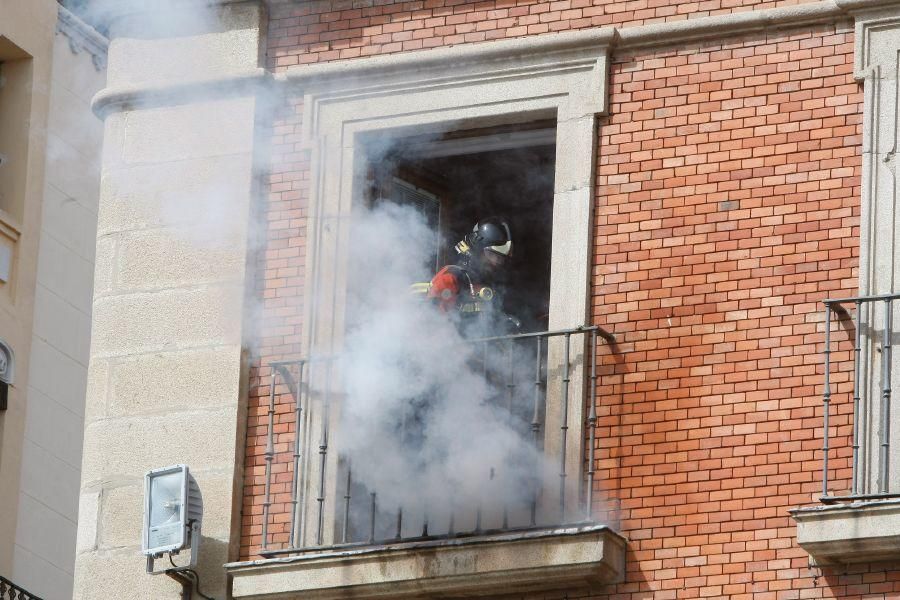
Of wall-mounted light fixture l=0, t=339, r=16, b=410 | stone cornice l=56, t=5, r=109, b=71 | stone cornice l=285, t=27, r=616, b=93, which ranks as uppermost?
stone cornice l=56, t=5, r=109, b=71

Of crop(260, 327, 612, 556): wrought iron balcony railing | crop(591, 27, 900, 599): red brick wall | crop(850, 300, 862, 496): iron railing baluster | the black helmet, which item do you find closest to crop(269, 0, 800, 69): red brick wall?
crop(591, 27, 900, 599): red brick wall

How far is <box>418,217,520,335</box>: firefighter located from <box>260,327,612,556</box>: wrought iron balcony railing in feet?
0.75

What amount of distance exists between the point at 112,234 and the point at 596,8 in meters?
3.11

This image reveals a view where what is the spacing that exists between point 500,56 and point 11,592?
24.9ft

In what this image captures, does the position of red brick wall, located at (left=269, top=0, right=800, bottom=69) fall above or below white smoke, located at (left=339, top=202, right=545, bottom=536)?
above

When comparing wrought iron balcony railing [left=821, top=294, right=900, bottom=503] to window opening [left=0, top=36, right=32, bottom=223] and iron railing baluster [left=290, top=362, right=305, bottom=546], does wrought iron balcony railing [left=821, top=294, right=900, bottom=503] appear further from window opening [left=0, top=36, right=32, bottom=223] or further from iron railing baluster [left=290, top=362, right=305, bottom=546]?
window opening [left=0, top=36, right=32, bottom=223]

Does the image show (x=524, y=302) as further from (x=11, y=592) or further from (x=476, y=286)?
(x=11, y=592)

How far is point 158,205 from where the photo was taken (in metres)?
15.7

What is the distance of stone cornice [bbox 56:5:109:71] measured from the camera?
2498 cm

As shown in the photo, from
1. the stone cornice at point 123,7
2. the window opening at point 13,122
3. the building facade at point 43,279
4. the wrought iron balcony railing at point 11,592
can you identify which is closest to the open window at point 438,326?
the stone cornice at point 123,7

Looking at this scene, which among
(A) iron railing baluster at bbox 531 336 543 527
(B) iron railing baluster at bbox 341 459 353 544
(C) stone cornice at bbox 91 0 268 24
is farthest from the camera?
(C) stone cornice at bbox 91 0 268 24

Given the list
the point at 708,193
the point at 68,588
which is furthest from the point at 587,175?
the point at 68,588

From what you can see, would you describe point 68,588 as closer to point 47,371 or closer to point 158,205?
point 47,371

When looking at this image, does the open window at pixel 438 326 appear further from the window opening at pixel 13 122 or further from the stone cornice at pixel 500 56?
the window opening at pixel 13 122
